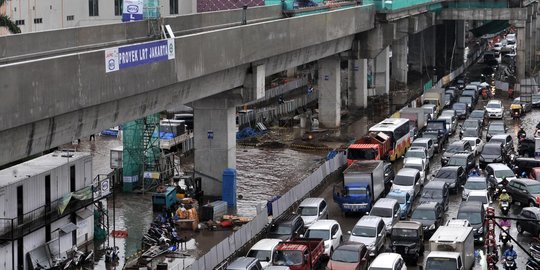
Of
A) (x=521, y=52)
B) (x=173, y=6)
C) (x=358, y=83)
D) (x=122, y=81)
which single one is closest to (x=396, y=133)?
(x=358, y=83)

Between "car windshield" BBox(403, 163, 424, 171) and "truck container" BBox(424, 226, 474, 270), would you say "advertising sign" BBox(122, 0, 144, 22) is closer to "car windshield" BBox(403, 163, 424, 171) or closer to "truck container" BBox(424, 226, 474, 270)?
"car windshield" BBox(403, 163, 424, 171)

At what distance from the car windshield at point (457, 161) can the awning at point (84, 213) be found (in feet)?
66.4

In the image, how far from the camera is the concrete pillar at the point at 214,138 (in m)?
52.5

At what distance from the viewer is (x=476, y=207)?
4434cm

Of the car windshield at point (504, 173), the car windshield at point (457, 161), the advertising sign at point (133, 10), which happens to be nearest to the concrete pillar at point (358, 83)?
the car windshield at point (457, 161)

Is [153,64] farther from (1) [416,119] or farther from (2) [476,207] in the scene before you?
(1) [416,119]

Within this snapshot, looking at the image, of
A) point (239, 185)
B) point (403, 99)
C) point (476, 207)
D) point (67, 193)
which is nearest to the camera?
point (67, 193)

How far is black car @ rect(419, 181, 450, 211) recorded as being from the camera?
4750cm

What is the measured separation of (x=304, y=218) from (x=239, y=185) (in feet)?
34.8

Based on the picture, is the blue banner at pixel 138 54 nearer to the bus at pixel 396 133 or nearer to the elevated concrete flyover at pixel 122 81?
the elevated concrete flyover at pixel 122 81

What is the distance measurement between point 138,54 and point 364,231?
1030 centimetres

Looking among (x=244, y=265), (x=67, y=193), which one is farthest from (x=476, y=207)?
(x=67, y=193)

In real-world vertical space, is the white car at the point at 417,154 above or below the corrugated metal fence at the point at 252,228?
above

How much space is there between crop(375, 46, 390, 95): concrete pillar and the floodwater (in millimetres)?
23583
